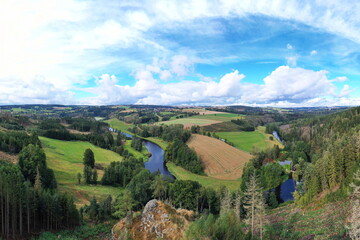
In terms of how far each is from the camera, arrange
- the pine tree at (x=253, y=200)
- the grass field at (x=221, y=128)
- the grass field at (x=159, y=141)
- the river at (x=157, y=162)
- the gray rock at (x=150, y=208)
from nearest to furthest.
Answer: the gray rock at (x=150, y=208) < the pine tree at (x=253, y=200) < the river at (x=157, y=162) < the grass field at (x=159, y=141) < the grass field at (x=221, y=128)

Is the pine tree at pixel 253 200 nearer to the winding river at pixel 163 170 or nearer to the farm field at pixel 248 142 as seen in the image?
the winding river at pixel 163 170

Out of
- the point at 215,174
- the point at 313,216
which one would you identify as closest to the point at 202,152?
the point at 215,174

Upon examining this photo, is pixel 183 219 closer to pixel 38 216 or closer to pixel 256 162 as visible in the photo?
pixel 38 216

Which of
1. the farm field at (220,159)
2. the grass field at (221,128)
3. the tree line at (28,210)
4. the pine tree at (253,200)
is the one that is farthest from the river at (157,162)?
the grass field at (221,128)

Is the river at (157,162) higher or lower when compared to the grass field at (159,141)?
lower

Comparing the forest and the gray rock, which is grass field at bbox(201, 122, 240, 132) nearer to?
the forest

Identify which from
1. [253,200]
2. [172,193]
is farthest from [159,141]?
[253,200]

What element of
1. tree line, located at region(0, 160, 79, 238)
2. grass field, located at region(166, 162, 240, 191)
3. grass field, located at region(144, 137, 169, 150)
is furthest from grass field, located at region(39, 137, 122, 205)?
grass field, located at region(144, 137, 169, 150)
